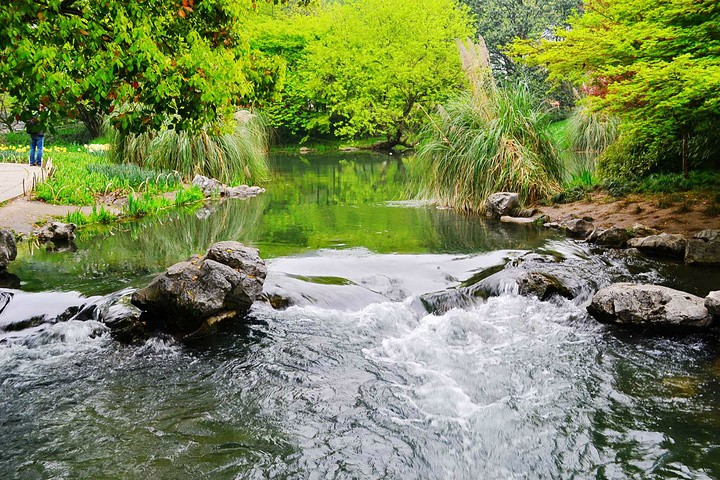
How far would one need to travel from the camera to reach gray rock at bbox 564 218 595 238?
8.80 m

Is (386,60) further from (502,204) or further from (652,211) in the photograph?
(652,211)

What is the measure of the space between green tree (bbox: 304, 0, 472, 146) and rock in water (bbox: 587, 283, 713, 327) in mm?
24917

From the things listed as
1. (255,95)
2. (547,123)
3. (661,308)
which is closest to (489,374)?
(661,308)

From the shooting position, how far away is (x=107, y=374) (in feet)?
14.2

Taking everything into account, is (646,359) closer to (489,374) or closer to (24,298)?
(489,374)

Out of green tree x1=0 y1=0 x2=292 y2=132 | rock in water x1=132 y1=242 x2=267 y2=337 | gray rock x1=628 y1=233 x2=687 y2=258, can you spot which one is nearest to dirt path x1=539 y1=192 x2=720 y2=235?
gray rock x1=628 y1=233 x2=687 y2=258

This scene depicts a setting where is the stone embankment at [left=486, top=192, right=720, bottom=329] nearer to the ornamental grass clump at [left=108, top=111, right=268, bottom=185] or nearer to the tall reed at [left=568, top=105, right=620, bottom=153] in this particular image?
the ornamental grass clump at [left=108, top=111, right=268, bottom=185]

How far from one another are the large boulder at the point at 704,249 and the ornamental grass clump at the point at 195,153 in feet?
33.7

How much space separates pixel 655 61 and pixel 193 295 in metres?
6.39

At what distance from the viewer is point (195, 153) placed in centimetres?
1437

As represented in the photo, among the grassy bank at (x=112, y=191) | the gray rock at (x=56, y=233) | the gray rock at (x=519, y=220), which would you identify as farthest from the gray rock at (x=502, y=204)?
the gray rock at (x=56, y=233)

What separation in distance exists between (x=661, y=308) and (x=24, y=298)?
638 cm

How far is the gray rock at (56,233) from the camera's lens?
8406 mm

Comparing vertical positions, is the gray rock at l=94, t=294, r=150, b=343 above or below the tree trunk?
below
